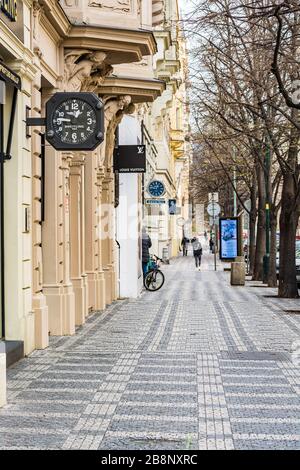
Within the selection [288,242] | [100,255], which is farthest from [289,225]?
[100,255]

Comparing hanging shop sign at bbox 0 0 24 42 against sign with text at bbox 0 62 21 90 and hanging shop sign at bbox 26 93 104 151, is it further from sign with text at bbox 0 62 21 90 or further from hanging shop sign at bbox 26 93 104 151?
hanging shop sign at bbox 26 93 104 151

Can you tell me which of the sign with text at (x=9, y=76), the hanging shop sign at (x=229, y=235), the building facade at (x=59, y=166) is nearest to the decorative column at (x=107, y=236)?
the building facade at (x=59, y=166)

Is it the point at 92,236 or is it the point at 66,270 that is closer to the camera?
the point at 66,270

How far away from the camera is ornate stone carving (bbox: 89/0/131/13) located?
1361 centimetres

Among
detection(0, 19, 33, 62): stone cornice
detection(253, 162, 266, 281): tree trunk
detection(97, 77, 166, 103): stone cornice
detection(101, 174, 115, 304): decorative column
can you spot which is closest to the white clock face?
detection(0, 19, 33, 62): stone cornice

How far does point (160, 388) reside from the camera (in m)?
8.77

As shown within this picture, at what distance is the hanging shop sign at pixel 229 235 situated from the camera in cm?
3959

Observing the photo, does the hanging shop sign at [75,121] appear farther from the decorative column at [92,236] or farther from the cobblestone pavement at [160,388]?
the decorative column at [92,236]

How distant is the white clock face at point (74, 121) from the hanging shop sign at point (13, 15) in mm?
1083

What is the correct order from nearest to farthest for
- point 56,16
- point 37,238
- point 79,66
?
point 37,238 → point 56,16 → point 79,66

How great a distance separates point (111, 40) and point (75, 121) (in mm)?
3455

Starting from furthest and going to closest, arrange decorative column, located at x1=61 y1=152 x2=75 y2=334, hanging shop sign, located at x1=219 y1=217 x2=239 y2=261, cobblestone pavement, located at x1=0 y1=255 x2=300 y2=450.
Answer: hanging shop sign, located at x1=219 y1=217 x2=239 y2=261
decorative column, located at x1=61 y1=152 x2=75 y2=334
cobblestone pavement, located at x1=0 y1=255 x2=300 y2=450

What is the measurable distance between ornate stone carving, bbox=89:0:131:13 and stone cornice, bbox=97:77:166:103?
358 cm

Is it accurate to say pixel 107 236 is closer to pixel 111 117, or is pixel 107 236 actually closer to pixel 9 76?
pixel 111 117
